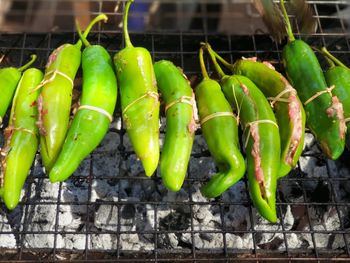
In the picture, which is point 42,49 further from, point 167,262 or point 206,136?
point 167,262

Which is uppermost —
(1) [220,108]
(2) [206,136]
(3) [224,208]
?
(1) [220,108]

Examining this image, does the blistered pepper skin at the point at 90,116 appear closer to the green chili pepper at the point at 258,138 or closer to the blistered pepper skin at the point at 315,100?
the green chili pepper at the point at 258,138

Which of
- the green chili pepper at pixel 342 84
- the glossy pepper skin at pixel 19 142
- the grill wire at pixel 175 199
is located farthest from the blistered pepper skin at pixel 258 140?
the glossy pepper skin at pixel 19 142

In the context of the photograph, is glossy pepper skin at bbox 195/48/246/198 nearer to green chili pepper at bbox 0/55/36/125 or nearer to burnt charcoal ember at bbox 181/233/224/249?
burnt charcoal ember at bbox 181/233/224/249

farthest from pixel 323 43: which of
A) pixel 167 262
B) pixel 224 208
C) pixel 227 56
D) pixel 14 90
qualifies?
pixel 14 90

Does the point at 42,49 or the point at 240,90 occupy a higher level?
the point at 42,49

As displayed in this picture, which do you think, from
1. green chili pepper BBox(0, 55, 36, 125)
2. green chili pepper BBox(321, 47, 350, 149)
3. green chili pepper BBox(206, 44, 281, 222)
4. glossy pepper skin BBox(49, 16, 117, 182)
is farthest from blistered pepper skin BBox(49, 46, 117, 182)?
green chili pepper BBox(321, 47, 350, 149)

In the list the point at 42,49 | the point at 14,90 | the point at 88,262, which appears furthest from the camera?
the point at 42,49

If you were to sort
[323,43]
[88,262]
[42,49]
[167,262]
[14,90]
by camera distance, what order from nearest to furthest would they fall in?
[88,262] < [167,262] < [14,90] < [42,49] < [323,43]
